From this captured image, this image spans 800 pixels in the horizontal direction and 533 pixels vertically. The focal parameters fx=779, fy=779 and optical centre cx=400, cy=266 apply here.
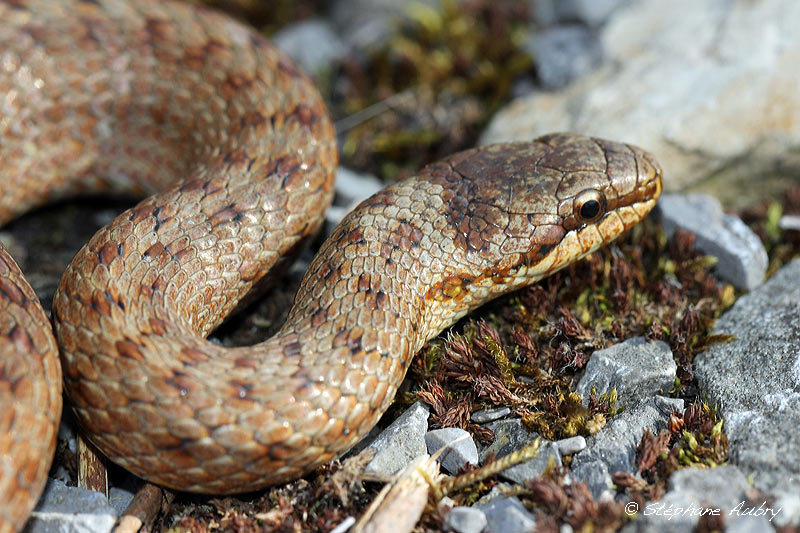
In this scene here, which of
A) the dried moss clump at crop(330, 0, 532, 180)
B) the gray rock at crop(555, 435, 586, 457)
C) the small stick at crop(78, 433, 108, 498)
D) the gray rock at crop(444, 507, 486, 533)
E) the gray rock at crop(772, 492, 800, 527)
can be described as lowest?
the gray rock at crop(772, 492, 800, 527)

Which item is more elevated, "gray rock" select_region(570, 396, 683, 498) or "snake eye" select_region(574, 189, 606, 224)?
"snake eye" select_region(574, 189, 606, 224)

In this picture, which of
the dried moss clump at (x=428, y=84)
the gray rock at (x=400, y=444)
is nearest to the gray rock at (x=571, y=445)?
the gray rock at (x=400, y=444)

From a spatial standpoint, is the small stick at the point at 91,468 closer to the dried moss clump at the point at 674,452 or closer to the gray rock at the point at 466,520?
the gray rock at the point at 466,520

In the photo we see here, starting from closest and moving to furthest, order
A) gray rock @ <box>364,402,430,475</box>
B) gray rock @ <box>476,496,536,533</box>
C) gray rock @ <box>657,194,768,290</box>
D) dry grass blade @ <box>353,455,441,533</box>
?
gray rock @ <box>476,496,536,533</box> → dry grass blade @ <box>353,455,441,533</box> → gray rock @ <box>364,402,430,475</box> → gray rock @ <box>657,194,768,290</box>

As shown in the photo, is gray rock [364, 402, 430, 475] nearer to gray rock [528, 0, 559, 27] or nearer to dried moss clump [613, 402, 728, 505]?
dried moss clump [613, 402, 728, 505]

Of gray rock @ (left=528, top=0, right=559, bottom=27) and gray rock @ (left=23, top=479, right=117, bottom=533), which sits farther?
gray rock @ (left=528, top=0, right=559, bottom=27)

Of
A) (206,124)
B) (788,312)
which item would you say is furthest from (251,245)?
(788,312)

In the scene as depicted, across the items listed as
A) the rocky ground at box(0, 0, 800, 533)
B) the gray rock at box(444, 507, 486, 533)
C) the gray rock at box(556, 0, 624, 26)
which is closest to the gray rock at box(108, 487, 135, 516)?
the rocky ground at box(0, 0, 800, 533)

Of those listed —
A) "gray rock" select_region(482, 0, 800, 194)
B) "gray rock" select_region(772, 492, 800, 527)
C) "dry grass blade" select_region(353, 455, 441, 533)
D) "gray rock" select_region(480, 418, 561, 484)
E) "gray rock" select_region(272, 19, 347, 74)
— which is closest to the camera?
"gray rock" select_region(772, 492, 800, 527)
